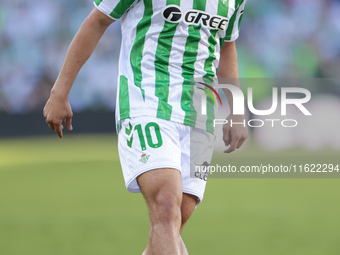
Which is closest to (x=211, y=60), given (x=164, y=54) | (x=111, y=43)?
(x=164, y=54)

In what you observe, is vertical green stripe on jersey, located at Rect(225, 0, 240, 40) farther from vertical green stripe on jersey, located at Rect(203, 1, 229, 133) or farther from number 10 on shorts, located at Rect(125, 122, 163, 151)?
number 10 on shorts, located at Rect(125, 122, 163, 151)

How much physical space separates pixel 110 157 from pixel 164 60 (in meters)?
7.13

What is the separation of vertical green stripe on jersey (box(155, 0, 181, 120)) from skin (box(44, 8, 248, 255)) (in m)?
0.25

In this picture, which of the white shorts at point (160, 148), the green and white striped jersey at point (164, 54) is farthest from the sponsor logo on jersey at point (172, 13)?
the white shorts at point (160, 148)

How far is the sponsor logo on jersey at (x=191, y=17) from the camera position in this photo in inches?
80.8

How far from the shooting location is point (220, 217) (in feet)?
13.7

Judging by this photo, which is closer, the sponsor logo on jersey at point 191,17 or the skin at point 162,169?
the skin at point 162,169

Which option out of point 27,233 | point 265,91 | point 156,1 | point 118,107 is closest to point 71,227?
point 27,233

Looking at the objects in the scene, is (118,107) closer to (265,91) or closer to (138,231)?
(138,231)

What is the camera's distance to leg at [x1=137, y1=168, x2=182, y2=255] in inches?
70.5

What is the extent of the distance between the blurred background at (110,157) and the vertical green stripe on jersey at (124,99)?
1.36 metres

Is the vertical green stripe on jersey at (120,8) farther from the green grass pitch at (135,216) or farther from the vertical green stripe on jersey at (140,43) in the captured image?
the green grass pitch at (135,216)

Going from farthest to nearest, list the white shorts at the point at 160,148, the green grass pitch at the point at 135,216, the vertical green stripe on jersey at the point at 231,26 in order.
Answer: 1. the green grass pitch at the point at 135,216
2. the vertical green stripe on jersey at the point at 231,26
3. the white shorts at the point at 160,148

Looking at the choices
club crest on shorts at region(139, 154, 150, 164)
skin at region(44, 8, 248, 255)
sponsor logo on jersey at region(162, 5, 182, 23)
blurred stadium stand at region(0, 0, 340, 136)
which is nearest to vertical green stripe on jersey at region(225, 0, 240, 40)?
skin at region(44, 8, 248, 255)
